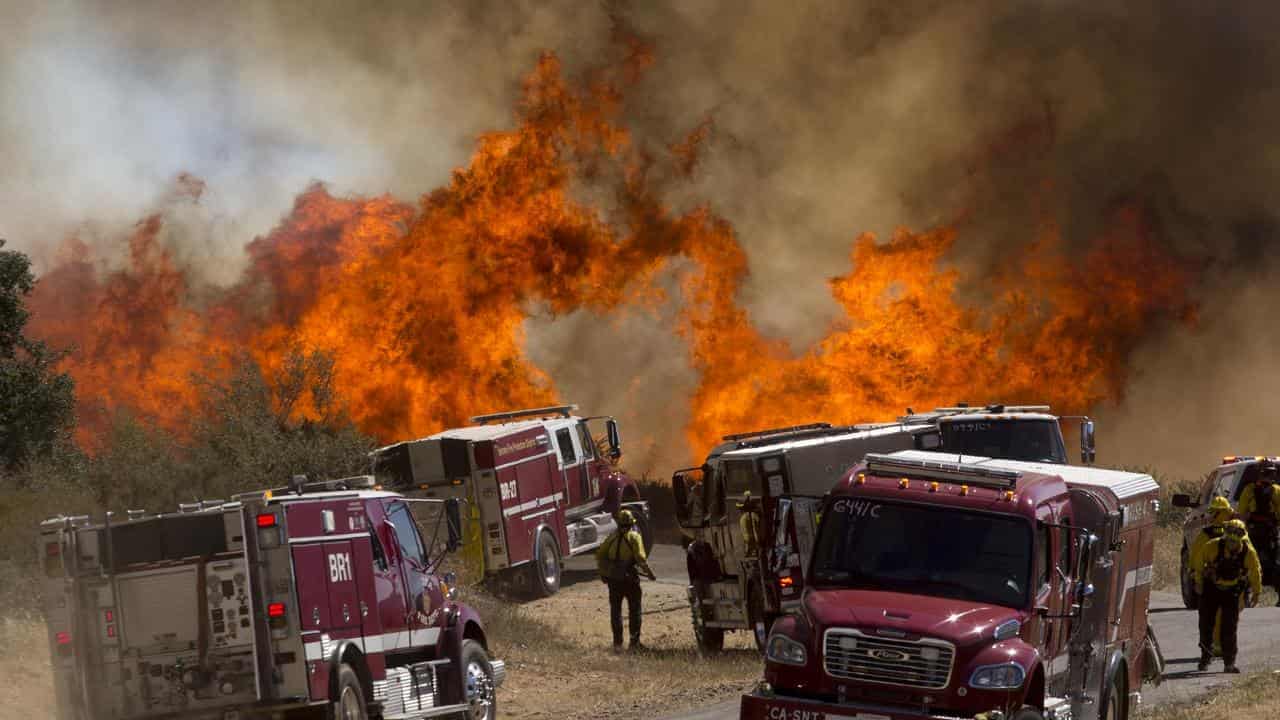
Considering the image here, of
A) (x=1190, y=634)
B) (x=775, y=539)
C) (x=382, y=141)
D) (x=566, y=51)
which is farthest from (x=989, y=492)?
(x=382, y=141)

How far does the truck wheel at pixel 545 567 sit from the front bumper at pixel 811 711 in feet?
57.1

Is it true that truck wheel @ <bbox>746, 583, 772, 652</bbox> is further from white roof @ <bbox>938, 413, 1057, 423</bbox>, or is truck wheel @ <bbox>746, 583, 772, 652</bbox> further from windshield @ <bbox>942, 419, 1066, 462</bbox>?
white roof @ <bbox>938, 413, 1057, 423</bbox>

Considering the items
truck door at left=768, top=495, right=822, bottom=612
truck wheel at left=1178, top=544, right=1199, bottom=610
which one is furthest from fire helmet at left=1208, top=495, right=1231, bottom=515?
truck door at left=768, top=495, right=822, bottom=612

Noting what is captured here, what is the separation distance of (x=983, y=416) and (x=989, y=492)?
37.6 ft

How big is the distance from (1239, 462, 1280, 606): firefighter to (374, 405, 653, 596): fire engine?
12169 mm

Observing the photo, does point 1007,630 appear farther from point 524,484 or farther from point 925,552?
point 524,484

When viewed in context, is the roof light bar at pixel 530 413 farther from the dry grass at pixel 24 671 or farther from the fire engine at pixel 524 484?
the dry grass at pixel 24 671

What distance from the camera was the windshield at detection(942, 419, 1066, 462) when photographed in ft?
77.0

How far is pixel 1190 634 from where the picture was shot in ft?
71.1

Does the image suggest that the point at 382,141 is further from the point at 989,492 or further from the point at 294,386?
the point at 989,492

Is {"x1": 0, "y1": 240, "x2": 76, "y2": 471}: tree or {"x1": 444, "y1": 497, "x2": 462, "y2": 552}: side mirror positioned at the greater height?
{"x1": 0, "y1": 240, "x2": 76, "y2": 471}: tree

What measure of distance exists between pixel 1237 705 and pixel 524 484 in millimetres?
15663

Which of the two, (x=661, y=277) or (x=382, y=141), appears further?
(x=382, y=141)

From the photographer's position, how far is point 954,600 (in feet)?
39.4
